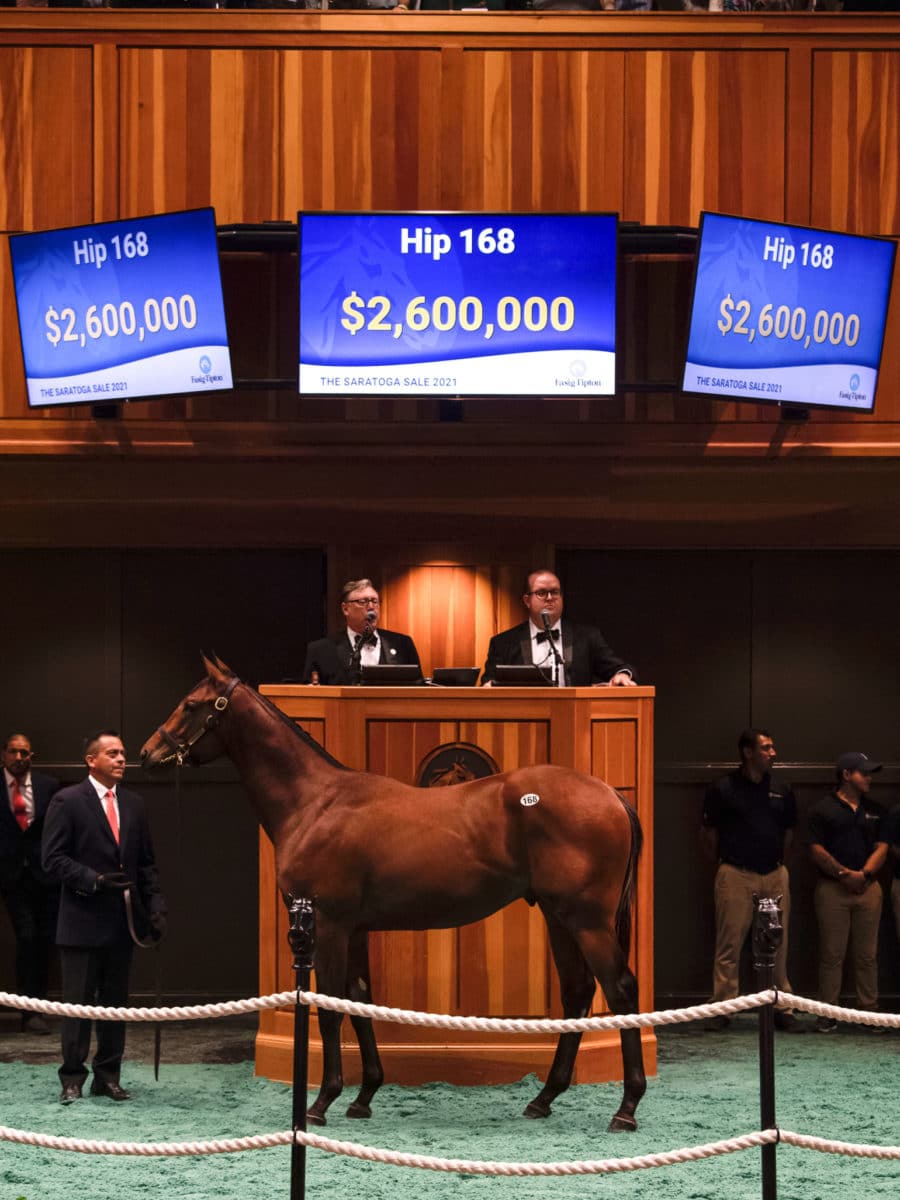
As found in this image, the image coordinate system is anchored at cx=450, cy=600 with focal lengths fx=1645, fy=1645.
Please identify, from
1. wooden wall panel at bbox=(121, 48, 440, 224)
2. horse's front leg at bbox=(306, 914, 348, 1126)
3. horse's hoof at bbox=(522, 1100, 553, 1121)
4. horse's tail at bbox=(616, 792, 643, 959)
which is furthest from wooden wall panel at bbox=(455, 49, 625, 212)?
horse's hoof at bbox=(522, 1100, 553, 1121)

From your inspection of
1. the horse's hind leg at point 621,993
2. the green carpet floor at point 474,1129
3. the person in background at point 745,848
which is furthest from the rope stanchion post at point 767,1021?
the person in background at point 745,848

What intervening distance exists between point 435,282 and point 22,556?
3473mm

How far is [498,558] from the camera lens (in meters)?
10.0

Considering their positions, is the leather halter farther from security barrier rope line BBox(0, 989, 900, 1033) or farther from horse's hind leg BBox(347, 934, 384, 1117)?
security barrier rope line BBox(0, 989, 900, 1033)

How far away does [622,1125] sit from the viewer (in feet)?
22.6

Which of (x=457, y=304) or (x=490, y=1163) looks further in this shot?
(x=457, y=304)

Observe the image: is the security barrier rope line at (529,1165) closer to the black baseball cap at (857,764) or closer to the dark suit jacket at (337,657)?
the dark suit jacket at (337,657)

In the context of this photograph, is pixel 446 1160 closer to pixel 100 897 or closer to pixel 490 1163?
pixel 490 1163

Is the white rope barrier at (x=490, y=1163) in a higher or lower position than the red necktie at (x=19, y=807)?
lower

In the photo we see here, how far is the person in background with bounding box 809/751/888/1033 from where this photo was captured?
9875 millimetres

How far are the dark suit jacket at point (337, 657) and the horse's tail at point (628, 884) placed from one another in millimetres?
1594

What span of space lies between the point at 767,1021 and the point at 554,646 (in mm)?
3286

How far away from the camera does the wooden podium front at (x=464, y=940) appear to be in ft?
25.6

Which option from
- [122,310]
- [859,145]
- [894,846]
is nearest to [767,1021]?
[894,846]
